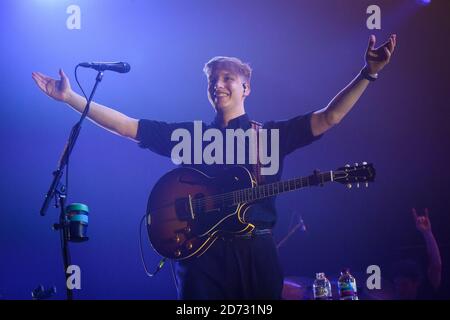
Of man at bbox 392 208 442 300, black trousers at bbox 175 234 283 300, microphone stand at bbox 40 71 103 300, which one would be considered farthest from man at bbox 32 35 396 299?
man at bbox 392 208 442 300

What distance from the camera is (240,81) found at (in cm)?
359

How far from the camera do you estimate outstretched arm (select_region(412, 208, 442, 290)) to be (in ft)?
11.1

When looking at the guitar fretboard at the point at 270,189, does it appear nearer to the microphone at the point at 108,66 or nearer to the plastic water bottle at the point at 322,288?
the plastic water bottle at the point at 322,288

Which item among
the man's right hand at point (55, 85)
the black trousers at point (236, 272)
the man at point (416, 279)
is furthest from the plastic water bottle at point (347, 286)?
the man's right hand at point (55, 85)

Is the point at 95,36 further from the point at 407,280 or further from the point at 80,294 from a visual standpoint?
the point at 407,280

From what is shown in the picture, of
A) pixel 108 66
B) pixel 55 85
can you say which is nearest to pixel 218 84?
pixel 108 66

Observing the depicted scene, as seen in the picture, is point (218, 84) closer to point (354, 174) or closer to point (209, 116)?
point (209, 116)

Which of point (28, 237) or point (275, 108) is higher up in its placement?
point (275, 108)

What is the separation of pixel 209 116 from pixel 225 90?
0.19m

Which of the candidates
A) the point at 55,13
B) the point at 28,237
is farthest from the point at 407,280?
the point at 55,13

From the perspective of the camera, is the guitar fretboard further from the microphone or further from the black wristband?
the microphone

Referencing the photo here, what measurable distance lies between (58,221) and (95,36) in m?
1.22
